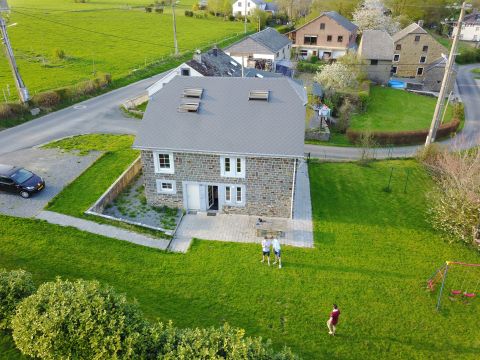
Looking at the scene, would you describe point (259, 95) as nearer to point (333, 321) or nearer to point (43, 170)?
point (333, 321)

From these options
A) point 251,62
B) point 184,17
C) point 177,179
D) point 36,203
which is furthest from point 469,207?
point 184,17

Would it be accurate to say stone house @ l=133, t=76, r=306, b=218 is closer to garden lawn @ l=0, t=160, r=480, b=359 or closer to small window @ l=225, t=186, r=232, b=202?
small window @ l=225, t=186, r=232, b=202

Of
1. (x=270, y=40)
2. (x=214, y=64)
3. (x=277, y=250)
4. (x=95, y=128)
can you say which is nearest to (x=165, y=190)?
(x=277, y=250)

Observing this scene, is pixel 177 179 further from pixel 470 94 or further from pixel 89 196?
pixel 470 94

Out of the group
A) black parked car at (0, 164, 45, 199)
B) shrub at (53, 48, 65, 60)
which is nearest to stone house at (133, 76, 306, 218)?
black parked car at (0, 164, 45, 199)

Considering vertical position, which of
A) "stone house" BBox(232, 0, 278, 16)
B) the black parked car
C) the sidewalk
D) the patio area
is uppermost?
"stone house" BBox(232, 0, 278, 16)

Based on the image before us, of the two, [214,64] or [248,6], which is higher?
[248,6]

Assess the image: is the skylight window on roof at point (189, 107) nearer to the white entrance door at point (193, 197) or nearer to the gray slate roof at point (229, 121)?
the gray slate roof at point (229, 121)
